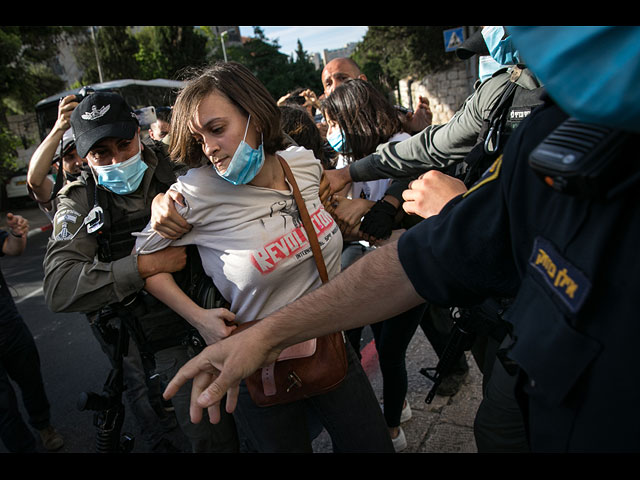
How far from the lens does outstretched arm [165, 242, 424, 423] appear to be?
42.9 inches

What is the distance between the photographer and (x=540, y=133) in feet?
2.56

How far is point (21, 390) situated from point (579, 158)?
12.0 ft

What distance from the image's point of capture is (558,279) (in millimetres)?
696

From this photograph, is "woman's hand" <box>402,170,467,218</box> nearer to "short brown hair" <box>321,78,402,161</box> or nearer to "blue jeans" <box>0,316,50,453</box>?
"short brown hair" <box>321,78,402,161</box>

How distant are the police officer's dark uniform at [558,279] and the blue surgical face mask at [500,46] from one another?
3.50 feet

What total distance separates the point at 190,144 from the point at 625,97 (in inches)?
65.4

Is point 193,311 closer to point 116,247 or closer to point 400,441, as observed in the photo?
point 116,247

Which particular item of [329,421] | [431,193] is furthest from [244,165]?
[329,421]

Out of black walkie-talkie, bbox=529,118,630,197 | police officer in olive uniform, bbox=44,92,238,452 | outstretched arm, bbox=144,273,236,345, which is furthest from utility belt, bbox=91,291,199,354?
black walkie-talkie, bbox=529,118,630,197

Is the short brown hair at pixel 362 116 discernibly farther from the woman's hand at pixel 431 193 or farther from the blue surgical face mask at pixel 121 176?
the blue surgical face mask at pixel 121 176

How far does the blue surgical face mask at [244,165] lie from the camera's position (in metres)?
1.85

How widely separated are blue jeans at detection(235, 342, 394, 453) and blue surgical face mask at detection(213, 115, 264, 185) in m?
0.81
